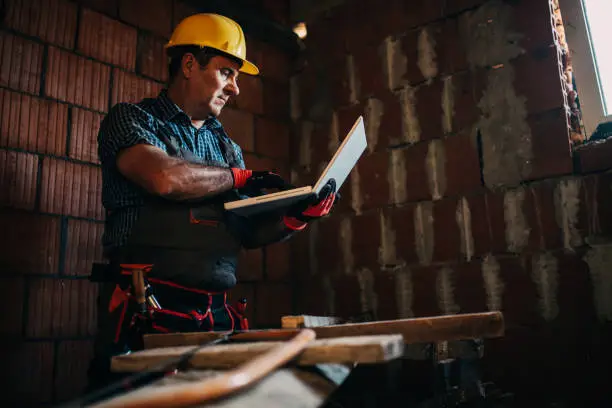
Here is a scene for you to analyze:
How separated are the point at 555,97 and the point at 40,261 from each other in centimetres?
215

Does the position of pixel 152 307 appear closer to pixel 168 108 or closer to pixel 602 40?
pixel 168 108

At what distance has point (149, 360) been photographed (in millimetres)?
976

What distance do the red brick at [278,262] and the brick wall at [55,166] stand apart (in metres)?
0.95

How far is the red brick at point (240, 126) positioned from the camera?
2.78m

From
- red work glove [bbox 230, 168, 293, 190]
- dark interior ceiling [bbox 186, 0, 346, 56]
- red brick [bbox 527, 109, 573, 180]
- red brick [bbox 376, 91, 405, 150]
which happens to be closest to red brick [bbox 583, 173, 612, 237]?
red brick [bbox 527, 109, 573, 180]

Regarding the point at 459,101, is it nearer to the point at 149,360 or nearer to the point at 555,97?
the point at 555,97

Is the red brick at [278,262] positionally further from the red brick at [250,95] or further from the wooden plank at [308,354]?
the wooden plank at [308,354]

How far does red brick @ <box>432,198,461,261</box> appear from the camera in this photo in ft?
7.97

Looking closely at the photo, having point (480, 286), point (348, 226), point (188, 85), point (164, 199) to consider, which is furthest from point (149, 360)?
point (348, 226)

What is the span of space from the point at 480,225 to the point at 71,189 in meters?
1.73

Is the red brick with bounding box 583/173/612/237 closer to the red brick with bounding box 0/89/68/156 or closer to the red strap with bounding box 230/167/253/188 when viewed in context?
the red strap with bounding box 230/167/253/188

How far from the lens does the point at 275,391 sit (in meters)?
0.75

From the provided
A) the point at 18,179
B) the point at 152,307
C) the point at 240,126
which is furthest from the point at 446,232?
the point at 18,179

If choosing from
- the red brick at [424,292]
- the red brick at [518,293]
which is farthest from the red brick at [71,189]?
the red brick at [518,293]
